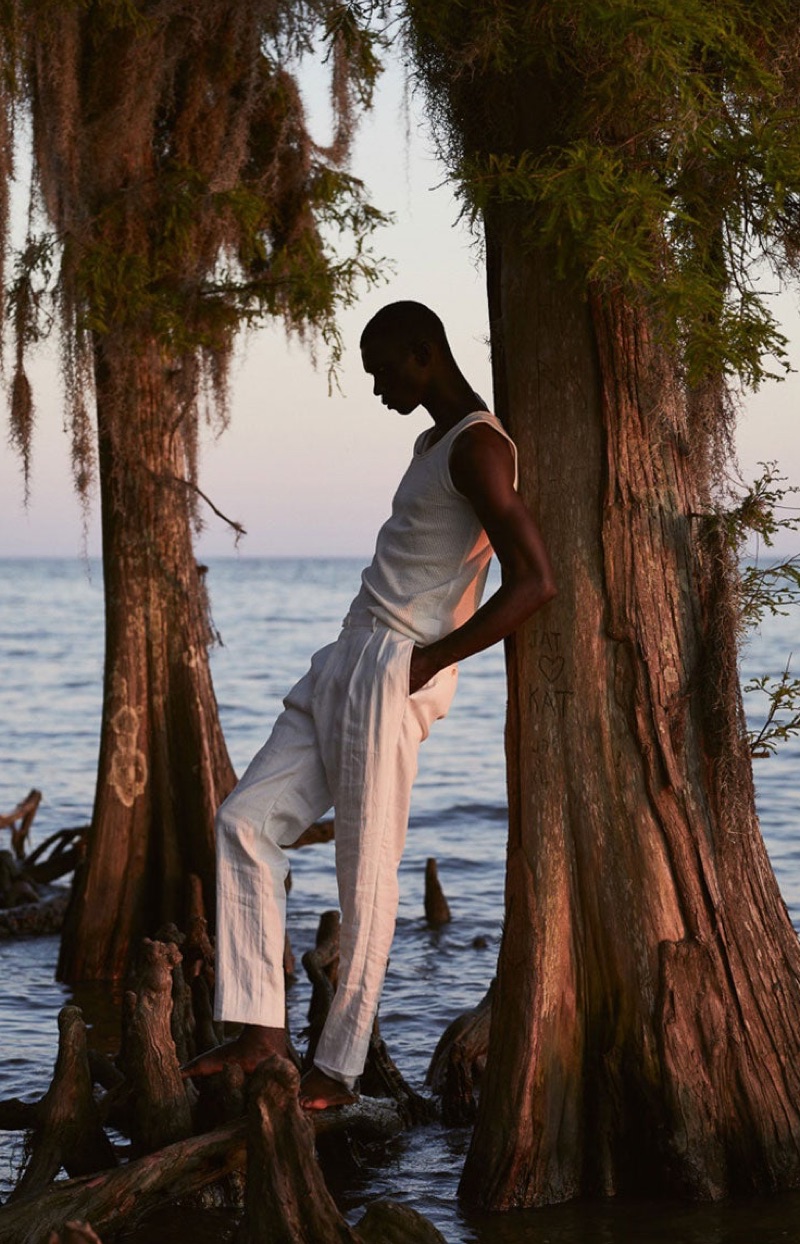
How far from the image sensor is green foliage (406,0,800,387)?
4.55 m

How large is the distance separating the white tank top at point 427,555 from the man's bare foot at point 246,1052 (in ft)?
4.09

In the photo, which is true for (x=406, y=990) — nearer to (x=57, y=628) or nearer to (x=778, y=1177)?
(x=778, y=1177)

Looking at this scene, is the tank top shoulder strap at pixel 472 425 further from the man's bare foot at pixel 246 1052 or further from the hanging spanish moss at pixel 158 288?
the hanging spanish moss at pixel 158 288

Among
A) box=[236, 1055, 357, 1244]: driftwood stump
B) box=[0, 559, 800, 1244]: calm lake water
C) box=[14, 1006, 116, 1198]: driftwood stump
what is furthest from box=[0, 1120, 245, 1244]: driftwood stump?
box=[0, 559, 800, 1244]: calm lake water

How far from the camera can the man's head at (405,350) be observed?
4.85 meters

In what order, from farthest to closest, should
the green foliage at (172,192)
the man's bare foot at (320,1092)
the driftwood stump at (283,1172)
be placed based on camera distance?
the green foliage at (172,192) → the man's bare foot at (320,1092) → the driftwood stump at (283,1172)

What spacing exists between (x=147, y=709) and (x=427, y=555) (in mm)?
5021

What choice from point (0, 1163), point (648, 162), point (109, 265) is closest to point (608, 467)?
point (648, 162)

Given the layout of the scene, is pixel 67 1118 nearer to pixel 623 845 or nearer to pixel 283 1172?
pixel 283 1172

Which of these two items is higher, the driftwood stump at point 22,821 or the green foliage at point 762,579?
the green foliage at point 762,579

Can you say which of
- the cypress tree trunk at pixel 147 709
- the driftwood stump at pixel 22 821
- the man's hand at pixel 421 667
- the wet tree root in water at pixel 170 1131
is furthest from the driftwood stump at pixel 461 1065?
the driftwood stump at pixel 22 821

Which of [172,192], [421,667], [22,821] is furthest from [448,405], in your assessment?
[22,821]

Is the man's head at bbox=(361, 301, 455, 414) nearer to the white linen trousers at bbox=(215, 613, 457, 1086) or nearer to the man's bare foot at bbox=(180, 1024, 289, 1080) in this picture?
the white linen trousers at bbox=(215, 613, 457, 1086)

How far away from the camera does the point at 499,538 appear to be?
465 cm
